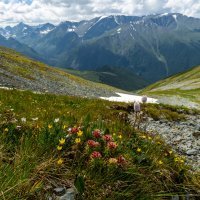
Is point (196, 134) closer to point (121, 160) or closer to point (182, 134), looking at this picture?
point (182, 134)

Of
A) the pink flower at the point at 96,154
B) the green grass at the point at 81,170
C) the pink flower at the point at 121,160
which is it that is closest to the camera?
the green grass at the point at 81,170

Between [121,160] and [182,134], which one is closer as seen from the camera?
[121,160]

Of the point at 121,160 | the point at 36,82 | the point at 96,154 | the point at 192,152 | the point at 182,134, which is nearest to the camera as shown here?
the point at 96,154

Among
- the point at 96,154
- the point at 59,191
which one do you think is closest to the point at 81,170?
the point at 96,154

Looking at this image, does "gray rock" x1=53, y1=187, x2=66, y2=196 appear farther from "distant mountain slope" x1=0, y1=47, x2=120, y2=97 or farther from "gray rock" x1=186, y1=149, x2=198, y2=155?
"distant mountain slope" x1=0, y1=47, x2=120, y2=97

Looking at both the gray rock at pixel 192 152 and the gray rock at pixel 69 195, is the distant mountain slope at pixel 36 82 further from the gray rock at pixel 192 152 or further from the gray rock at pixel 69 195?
the gray rock at pixel 69 195

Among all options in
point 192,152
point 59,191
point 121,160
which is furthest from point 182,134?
point 59,191

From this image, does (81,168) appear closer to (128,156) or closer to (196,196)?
(128,156)

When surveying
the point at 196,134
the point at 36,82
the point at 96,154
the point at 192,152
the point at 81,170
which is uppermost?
the point at 96,154

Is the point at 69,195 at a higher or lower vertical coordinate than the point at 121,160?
lower

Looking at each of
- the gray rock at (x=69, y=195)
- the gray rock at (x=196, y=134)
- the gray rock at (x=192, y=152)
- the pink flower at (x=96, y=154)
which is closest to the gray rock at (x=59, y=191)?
the gray rock at (x=69, y=195)

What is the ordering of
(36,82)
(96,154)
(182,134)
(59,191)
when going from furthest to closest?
(36,82)
(182,134)
(96,154)
(59,191)

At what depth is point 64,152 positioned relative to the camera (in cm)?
797

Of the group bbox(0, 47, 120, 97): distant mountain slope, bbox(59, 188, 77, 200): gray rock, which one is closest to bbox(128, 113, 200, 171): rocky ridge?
bbox(59, 188, 77, 200): gray rock
